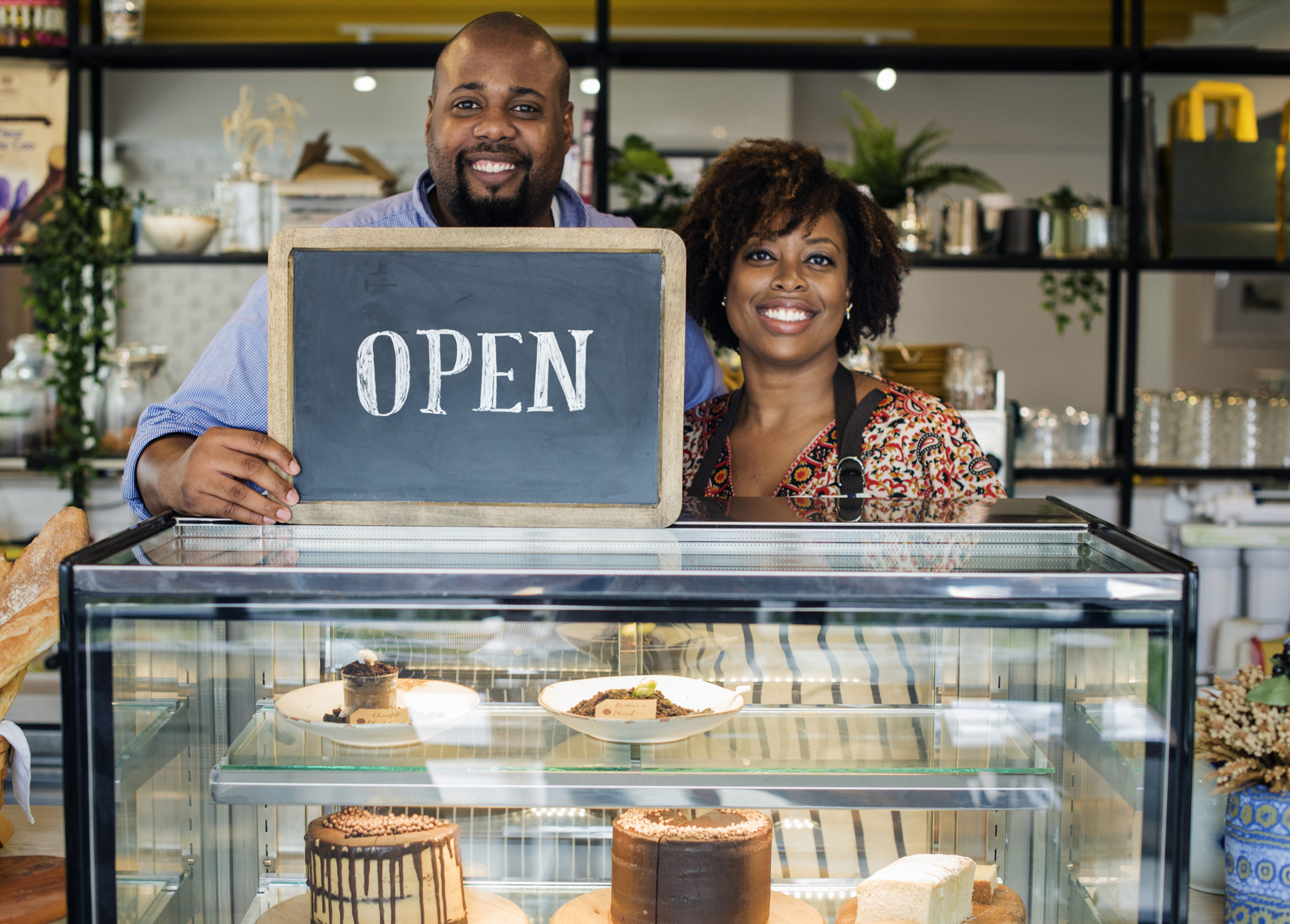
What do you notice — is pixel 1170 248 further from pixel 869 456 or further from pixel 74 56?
pixel 74 56

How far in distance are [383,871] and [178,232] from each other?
9.75 ft

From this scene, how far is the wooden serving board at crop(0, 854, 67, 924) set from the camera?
42.2 inches

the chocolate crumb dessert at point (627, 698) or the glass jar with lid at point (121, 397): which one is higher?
the glass jar with lid at point (121, 397)

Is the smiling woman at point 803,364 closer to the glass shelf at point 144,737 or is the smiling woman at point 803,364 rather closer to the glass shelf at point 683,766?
the glass shelf at point 683,766

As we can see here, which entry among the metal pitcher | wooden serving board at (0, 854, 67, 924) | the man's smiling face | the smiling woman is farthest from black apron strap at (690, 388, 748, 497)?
the metal pitcher

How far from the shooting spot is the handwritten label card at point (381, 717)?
1.03 m

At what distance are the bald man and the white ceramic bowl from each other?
6.59ft

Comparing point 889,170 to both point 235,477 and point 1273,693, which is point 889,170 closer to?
point 1273,693

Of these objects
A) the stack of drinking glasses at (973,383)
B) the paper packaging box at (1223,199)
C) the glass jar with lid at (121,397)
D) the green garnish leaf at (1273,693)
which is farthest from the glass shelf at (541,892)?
the paper packaging box at (1223,199)

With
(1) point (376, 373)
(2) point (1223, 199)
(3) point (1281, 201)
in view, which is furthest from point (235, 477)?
(3) point (1281, 201)

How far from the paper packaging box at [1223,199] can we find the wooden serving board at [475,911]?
3247 millimetres

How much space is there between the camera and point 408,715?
1.03m

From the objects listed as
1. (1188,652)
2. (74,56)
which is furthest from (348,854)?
(74,56)

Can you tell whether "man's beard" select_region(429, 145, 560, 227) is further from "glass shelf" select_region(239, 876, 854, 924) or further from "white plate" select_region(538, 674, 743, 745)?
"glass shelf" select_region(239, 876, 854, 924)
